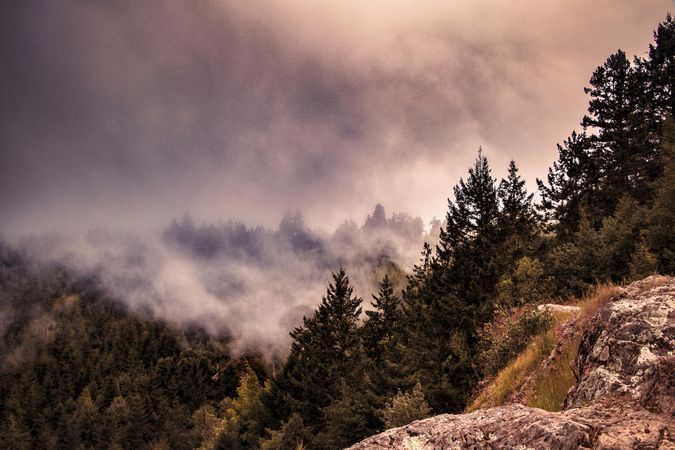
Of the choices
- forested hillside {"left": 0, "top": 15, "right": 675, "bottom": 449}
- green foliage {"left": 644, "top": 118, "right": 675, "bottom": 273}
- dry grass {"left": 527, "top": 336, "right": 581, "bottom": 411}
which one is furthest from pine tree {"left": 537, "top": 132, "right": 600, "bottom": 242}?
dry grass {"left": 527, "top": 336, "right": 581, "bottom": 411}

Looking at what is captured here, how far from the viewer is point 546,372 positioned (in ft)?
31.8

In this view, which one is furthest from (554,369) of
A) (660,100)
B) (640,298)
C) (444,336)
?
(660,100)

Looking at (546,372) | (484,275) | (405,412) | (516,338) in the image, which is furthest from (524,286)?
(546,372)

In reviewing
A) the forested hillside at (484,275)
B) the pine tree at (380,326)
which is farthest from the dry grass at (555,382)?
the pine tree at (380,326)

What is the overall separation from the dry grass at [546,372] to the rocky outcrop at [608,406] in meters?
1.46

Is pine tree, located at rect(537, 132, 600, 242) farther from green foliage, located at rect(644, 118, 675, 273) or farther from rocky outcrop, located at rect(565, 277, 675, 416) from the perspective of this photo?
rocky outcrop, located at rect(565, 277, 675, 416)

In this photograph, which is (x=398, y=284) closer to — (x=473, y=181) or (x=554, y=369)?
(x=473, y=181)

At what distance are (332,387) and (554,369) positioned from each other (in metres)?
38.7

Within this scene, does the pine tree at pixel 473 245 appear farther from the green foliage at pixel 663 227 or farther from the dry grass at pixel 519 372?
the dry grass at pixel 519 372

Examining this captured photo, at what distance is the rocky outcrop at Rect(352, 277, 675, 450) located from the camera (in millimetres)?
4223

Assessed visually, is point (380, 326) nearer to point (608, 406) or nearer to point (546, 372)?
point (546, 372)

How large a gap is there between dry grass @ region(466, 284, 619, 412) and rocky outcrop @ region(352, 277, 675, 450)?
1.46 metres

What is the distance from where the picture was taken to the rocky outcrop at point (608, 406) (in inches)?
166

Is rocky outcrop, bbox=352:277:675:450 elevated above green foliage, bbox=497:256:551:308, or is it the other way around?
green foliage, bbox=497:256:551:308
